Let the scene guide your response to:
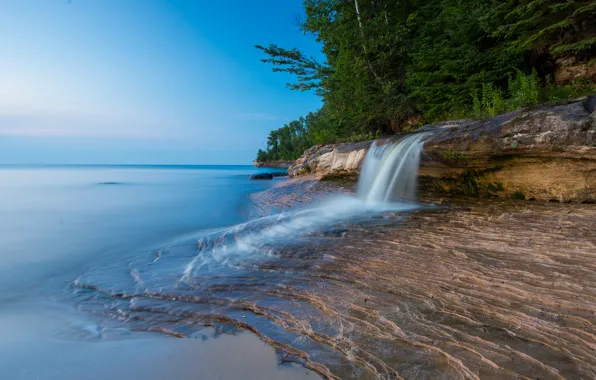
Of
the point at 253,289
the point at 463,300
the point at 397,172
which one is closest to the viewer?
the point at 463,300

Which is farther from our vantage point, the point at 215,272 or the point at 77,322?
the point at 215,272

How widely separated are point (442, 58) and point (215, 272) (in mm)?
12849

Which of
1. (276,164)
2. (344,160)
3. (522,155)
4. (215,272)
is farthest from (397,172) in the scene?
(276,164)

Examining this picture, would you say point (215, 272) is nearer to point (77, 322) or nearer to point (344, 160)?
point (77, 322)

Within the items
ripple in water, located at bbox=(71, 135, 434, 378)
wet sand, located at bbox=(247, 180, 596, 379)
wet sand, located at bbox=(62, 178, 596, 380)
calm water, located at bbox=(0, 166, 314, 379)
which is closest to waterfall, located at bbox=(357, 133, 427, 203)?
ripple in water, located at bbox=(71, 135, 434, 378)

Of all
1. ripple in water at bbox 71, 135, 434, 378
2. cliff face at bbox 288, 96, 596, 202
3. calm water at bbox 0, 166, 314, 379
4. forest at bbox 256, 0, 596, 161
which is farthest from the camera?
forest at bbox 256, 0, 596, 161

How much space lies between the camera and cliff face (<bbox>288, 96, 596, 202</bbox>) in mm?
A: 5875

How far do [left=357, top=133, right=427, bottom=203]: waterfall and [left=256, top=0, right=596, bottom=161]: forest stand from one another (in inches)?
123

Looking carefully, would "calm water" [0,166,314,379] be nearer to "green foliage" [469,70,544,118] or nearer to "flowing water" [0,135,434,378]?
"flowing water" [0,135,434,378]

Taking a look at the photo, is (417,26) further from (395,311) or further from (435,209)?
(395,311)

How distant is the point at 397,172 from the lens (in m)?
8.90

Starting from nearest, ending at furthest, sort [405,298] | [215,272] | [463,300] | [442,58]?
[463,300] < [405,298] < [215,272] < [442,58]

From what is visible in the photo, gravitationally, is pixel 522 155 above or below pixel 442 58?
below

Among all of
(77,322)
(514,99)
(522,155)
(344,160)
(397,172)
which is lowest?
(77,322)
